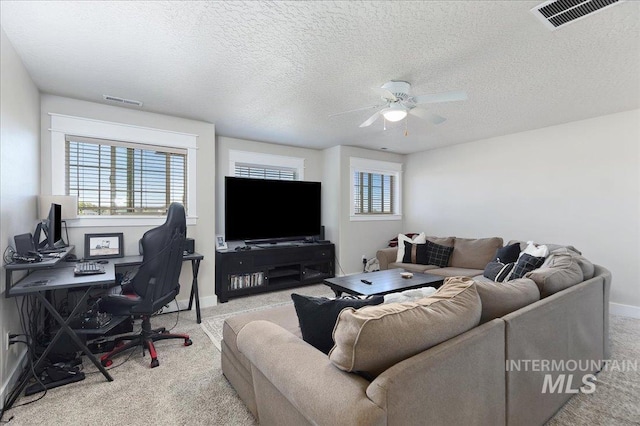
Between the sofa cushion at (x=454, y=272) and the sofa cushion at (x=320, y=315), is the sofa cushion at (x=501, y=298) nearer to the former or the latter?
the sofa cushion at (x=320, y=315)

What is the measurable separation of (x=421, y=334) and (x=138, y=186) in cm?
367

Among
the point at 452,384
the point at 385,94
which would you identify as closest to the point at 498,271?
the point at 385,94

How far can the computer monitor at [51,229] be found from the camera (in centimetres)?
250

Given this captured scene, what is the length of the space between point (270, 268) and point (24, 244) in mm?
2843

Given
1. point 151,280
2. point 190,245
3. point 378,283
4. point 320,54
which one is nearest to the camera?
point 320,54

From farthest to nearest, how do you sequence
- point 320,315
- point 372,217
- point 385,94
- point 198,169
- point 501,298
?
point 372,217
point 198,169
point 385,94
point 501,298
point 320,315

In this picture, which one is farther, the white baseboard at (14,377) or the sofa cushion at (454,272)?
the sofa cushion at (454,272)

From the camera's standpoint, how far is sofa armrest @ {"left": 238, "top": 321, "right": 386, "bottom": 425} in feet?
3.05

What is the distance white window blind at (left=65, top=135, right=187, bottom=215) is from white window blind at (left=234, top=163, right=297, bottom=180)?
43.4 inches

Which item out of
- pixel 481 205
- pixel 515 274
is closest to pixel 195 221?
pixel 515 274

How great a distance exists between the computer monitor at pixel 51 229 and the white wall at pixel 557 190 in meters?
5.41

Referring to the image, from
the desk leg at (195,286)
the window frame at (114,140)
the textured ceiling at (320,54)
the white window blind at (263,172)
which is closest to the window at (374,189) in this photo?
the white window blind at (263,172)

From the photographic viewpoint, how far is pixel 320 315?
4.67 feet

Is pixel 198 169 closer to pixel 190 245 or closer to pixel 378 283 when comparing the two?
pixel 190 245
